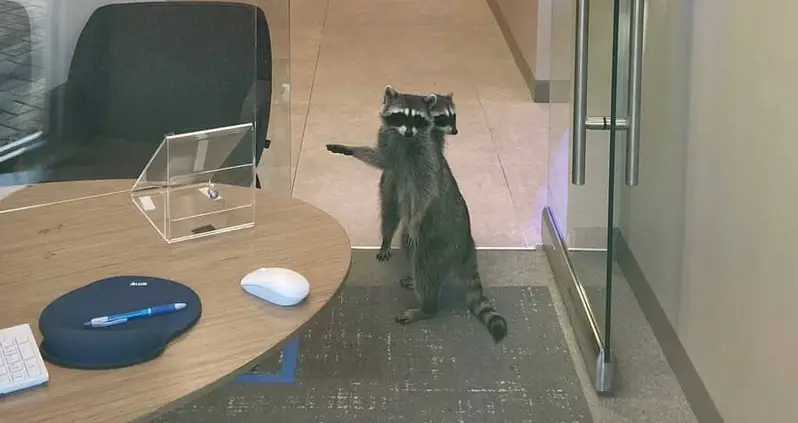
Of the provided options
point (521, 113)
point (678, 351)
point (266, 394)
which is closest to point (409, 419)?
point (266, 394)

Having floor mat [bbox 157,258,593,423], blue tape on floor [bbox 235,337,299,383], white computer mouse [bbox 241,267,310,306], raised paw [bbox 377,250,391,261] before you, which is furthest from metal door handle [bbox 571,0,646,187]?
white computer mouse [bbox 241,267,310,306]

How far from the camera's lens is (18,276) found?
1343 mm

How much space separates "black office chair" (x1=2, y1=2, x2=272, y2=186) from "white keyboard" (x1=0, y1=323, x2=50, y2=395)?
5.33 ft

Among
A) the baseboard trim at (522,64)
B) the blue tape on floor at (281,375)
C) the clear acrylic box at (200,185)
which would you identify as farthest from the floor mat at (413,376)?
the baseboard trim at (522,64)

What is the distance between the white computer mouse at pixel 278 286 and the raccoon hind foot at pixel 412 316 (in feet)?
4.64

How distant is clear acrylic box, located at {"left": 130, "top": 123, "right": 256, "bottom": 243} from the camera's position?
152 cm

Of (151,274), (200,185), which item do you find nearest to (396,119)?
(200,185)

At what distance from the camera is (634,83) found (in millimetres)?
2195

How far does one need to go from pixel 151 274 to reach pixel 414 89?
340 cm

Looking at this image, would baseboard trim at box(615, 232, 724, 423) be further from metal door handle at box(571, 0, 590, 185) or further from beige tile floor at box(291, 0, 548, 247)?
beige tile floor at box(291, 0, 548, 247)

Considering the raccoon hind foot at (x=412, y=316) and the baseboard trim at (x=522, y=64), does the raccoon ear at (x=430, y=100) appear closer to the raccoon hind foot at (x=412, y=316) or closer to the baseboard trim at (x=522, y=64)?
the raccoon hind foot at (x=412, y=316)

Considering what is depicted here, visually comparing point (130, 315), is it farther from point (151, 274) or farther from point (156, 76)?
point (156, 76)

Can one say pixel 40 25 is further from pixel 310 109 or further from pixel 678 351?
pixel 678 351

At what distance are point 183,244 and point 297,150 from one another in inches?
100
